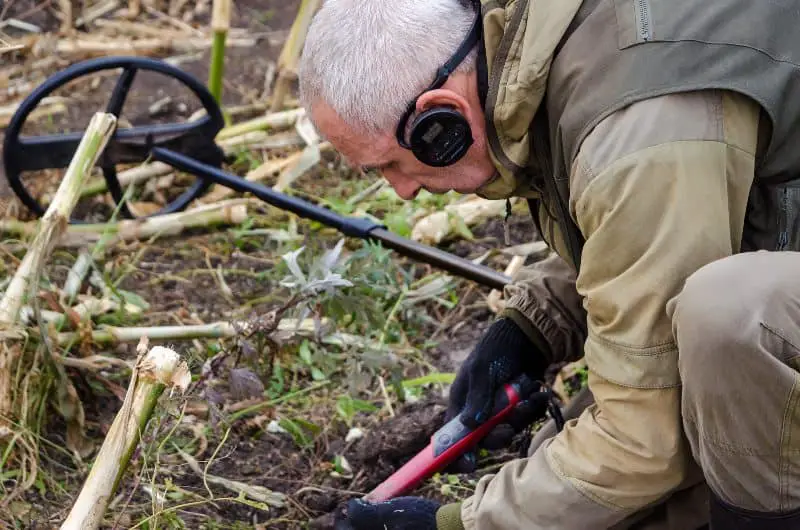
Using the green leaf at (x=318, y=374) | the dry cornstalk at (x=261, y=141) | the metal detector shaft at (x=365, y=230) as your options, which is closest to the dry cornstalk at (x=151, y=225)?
the metal detector shaft at (x=365, y=230)

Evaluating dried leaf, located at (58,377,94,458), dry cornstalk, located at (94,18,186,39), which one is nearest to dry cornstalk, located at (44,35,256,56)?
dry cornstalk, located at (94,18,186,39)

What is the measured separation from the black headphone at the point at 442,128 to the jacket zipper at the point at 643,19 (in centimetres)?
28

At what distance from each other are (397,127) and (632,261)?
0.49m

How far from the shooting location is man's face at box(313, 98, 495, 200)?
1954 millimetres

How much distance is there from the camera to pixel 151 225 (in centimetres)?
346

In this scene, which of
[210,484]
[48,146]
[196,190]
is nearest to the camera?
[210,484]

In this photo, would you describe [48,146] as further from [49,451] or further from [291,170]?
[49,451]

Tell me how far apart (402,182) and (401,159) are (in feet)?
0.31

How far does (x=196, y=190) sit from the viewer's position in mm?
3625

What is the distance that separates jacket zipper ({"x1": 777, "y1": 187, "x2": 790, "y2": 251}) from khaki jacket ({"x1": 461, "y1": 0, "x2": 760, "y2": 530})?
0.22 feet

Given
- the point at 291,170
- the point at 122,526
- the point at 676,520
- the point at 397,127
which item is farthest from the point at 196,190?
the point at 676,520

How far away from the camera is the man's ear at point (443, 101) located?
1.85m

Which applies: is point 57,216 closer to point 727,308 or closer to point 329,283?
point 329,283

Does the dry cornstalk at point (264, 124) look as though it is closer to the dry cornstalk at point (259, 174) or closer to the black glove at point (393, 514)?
the dry cornstalk at point (259, 174)
